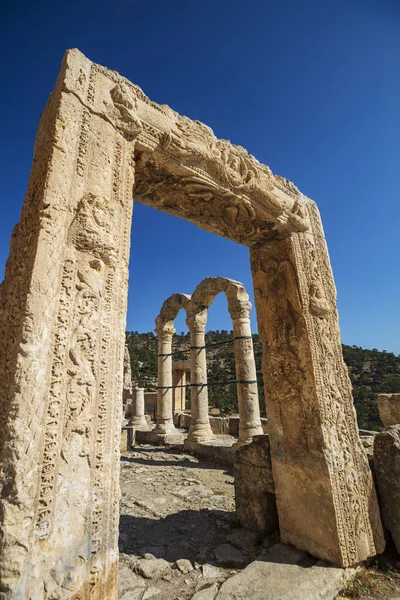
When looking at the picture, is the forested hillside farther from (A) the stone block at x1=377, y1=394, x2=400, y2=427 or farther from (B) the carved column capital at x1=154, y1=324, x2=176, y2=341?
(A) the stone block at x1=377, y1=394, x2=400, y2=427

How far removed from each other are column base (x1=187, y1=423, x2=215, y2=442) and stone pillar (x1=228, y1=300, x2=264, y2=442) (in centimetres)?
110

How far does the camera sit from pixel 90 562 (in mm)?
1488

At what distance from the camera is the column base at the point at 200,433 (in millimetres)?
8172

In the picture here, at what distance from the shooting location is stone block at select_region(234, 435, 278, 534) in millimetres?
3256

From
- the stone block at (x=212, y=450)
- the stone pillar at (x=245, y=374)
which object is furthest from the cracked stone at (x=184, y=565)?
the stone pillar at (x=245, y=374)

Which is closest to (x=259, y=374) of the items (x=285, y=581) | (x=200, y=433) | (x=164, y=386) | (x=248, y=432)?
(x=164, y=386)

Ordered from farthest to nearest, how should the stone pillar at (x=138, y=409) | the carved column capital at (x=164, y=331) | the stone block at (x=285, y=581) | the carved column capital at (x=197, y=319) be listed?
the stone pillar at (x=138, y=409) < the carved column capital at (x=164, y=331) < the carved column capital at (x=197, y=319) < the stone block at (x=285, y=581)

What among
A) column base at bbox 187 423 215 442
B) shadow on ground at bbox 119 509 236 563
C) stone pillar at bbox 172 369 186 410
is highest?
stone pillar at bbox 172 369 186 410

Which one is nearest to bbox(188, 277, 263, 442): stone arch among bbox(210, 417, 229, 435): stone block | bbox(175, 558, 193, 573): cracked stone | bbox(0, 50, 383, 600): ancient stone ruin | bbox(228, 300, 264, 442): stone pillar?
bbox(228, 300, 264, 442): stone pillar

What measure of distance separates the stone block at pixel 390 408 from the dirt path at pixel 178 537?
11.7 ft

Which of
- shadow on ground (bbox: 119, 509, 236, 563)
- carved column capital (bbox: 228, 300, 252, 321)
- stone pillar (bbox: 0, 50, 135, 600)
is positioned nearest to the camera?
stone pillar (bbox: 0, 50, 135, 600)

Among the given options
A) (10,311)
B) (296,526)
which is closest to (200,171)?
(10,311)

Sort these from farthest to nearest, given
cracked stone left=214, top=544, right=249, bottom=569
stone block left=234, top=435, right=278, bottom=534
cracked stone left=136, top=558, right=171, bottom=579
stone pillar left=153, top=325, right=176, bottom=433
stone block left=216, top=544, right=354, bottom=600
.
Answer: stone pillar left=153, top=325, right=176, bottom=433, stone block left=234, top=435, right=278, bottom=534, cracked stone left=214, top=544, right=249, bottom=569, cracked stone left=136, top=558, right=171, bottom=579, stone block left=216, top=544, right=354, bottom=600

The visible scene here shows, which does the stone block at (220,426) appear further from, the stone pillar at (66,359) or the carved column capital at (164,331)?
the stone pillar at (66,359)
